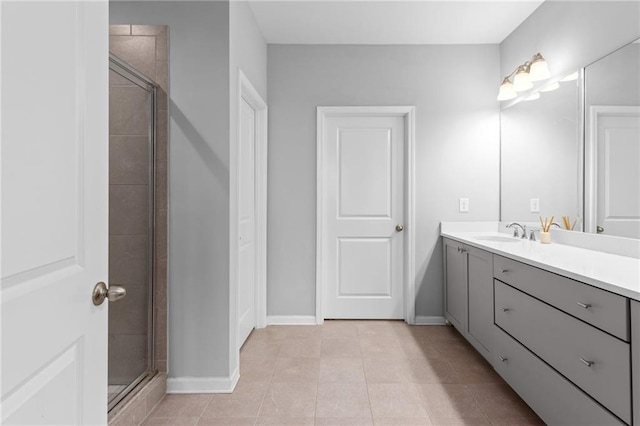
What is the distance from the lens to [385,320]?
362 cm

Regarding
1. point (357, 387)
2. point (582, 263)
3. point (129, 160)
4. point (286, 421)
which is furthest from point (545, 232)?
point (129, 160)

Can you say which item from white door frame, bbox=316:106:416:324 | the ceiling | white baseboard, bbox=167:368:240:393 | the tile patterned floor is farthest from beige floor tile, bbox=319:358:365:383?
the ceiling

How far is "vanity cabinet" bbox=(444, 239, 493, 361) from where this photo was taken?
8.17ft

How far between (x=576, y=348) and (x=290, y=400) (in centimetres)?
146

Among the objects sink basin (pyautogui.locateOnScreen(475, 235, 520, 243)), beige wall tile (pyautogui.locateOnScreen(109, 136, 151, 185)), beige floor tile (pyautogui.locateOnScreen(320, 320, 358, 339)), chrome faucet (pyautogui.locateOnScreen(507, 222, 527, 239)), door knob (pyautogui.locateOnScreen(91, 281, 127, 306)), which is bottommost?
beige floor tile (pyautogui.locateOnScreen(320, 320, 358, 339))

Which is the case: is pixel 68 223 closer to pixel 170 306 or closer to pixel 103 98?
pixel 103 98

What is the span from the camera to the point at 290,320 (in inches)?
139

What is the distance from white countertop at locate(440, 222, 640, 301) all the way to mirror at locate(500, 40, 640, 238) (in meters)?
0.21

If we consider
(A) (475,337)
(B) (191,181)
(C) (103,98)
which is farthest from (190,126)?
(A) (475,337)

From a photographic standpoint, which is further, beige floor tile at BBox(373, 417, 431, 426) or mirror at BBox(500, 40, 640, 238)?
mirror at BBox(500, 40, 640, 238)

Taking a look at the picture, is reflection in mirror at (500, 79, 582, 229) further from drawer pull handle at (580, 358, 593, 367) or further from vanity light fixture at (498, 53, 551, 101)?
drawer pull handle at (580, 358, 593, 367)

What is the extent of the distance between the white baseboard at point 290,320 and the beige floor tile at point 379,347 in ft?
1.90

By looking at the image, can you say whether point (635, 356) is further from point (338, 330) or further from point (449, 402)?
point (338, 330)

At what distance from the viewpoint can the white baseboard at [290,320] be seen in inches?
139
